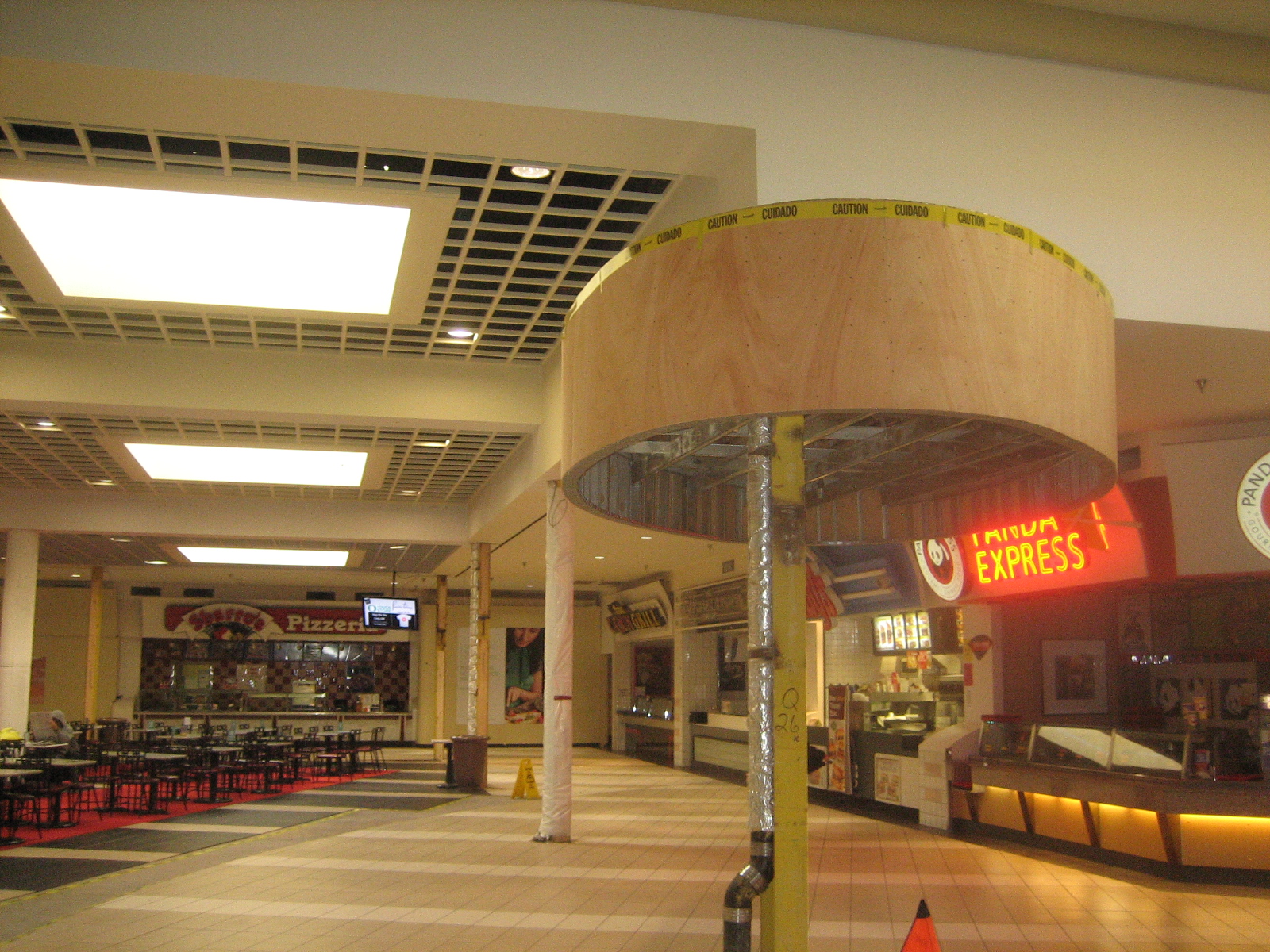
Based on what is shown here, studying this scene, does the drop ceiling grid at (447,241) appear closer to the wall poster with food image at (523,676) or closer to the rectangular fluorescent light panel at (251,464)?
the rectangular fluorescent light panel at (251,464)

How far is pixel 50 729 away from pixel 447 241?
12870 mm

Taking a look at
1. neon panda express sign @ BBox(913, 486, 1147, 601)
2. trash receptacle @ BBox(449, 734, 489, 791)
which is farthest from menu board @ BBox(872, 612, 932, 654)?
trash receptacle @ BBox(449, 734, 489, 791)

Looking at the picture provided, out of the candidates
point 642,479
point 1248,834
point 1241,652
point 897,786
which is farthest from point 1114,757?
point 642,479

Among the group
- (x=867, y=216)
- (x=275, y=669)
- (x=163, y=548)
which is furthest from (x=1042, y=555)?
(x=275, y=669)

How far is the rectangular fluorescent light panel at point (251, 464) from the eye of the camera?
13.2m

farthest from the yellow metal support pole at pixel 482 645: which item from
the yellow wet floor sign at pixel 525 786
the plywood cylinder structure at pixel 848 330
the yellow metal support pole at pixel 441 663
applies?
the plywood cylinder structure at pixel 848 330

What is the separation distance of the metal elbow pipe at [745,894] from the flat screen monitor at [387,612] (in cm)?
1980

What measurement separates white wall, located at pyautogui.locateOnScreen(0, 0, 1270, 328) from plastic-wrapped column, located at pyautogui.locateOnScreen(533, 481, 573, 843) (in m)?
6.06

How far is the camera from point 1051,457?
13.5ft

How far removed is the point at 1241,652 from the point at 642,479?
8231 mm

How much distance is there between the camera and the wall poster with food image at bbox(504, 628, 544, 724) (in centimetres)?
2714

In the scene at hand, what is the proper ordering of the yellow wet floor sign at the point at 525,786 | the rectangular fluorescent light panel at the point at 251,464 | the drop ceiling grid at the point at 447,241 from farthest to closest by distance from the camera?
the yellow wet floor sign at the point at 525,786 < the rectangular fluorescent light panel at the point at 251,464 < the drop ceiling grid at the point at 447,241

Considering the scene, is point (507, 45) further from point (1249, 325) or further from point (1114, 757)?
point (1114, 757)

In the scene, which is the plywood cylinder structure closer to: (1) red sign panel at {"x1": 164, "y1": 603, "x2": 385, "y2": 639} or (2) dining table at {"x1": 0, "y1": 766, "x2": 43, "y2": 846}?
(2) dining table at {"x1": 0, "y1": 766, "x2": 43, "y2": 846}
